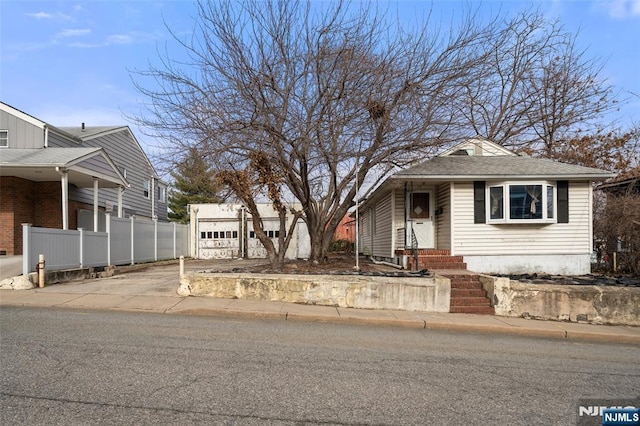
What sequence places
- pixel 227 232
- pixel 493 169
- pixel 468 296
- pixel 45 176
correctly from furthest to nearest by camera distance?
pixel 227 232, pixel 45 176, pixel 493 169, pixel 468 296

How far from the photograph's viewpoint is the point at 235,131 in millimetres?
12094

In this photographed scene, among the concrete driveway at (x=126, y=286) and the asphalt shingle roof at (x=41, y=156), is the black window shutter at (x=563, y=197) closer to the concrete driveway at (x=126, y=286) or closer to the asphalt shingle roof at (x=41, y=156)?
the concrete driveway at (x=126, y=286)

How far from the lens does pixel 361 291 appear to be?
34.4ft

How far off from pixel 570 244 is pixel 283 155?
1017cm

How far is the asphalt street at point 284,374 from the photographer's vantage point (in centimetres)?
413

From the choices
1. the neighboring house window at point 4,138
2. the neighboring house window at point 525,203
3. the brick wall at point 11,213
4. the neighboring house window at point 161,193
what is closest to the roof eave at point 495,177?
the neighboring house window at point 525,203

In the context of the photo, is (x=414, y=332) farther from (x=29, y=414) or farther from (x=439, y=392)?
(x=29, y=414)

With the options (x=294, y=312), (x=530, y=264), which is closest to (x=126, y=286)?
(x=294, y=312)

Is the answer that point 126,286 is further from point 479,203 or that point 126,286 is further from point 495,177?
point 495,177

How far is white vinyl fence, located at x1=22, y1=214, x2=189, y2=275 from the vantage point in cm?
1130

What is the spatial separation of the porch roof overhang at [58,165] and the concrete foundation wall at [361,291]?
855 centimetres

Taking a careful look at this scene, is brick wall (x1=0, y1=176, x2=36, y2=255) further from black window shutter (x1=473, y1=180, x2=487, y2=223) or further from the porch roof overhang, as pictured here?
black window shutter (x1=473, y1=180, x2=487, y2=223)

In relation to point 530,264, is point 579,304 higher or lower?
lower

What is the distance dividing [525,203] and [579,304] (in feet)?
16.5
